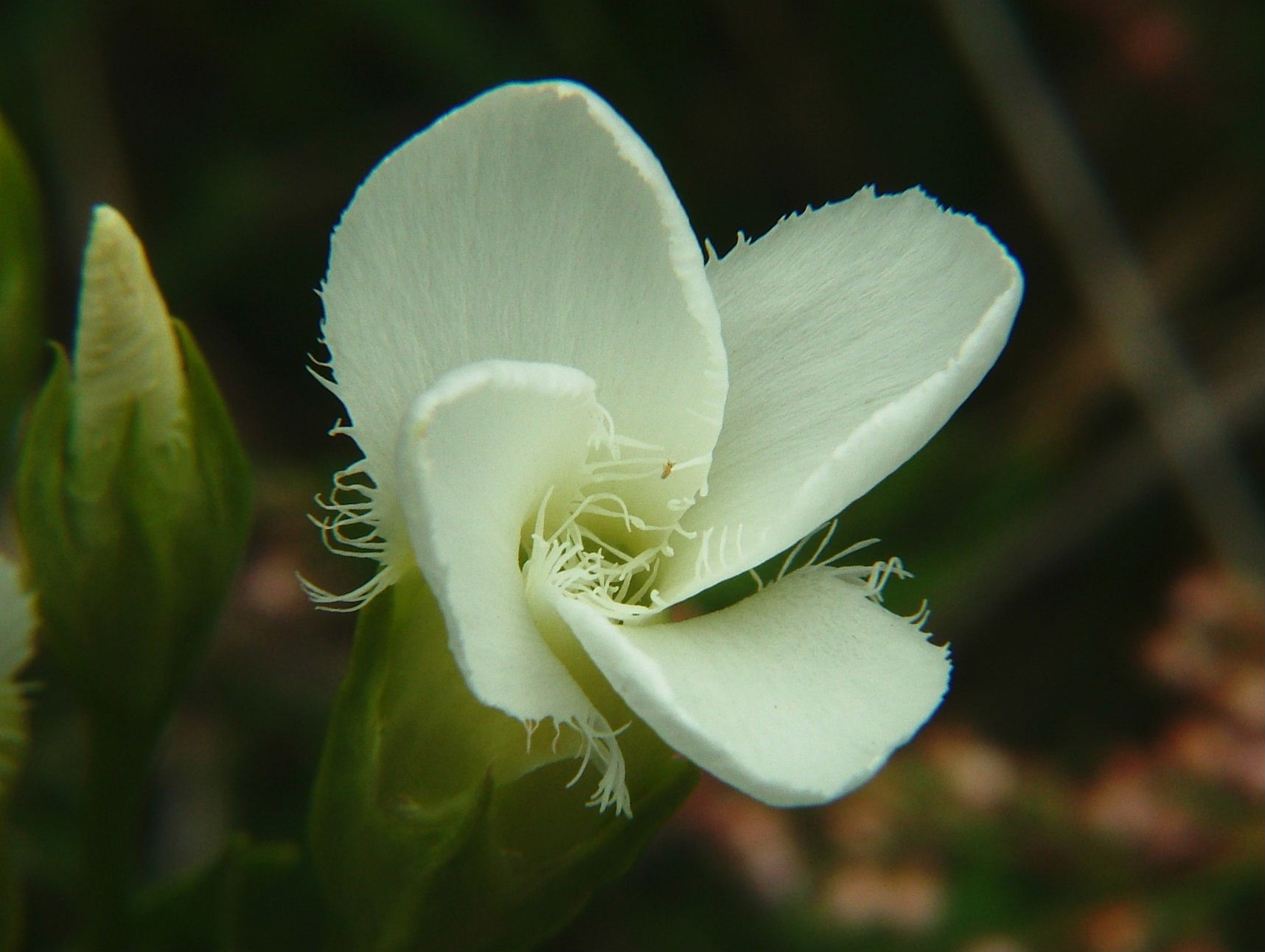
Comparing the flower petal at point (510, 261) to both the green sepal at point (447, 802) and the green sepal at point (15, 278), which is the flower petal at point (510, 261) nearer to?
the green sepal at point (447, 802)

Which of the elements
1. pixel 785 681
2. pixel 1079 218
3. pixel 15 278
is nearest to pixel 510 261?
pixel 785 681

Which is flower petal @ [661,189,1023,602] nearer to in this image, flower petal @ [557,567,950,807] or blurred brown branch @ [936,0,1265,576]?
flower petal @ [557,567,950,807]

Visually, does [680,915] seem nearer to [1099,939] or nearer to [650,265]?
A: [1099,939]

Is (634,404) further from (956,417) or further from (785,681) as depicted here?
(956,417)

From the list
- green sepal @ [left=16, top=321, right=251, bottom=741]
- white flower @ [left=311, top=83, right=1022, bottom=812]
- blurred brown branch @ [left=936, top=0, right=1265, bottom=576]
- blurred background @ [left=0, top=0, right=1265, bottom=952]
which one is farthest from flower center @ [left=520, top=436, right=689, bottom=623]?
blurred brown branch @ [left=936, top=0, right=1265, bottom=576]

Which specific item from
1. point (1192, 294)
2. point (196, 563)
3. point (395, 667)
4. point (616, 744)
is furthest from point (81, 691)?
point (1192, 294)

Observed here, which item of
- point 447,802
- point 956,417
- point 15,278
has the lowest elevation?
point 956,417
